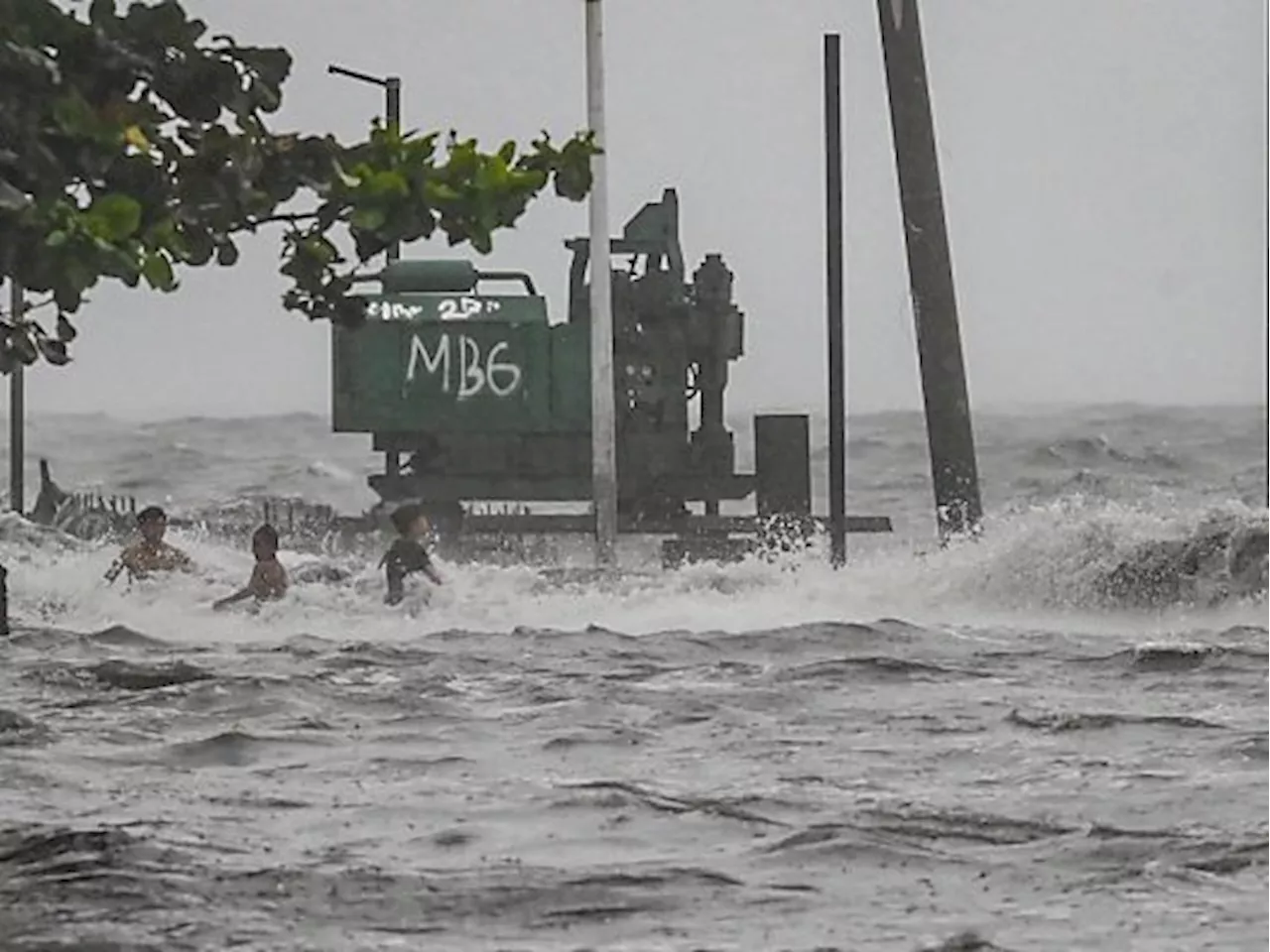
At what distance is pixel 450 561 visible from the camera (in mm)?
25656

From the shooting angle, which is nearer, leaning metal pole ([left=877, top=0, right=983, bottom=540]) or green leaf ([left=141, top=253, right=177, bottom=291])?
green leaf ([left=141, top=253, right=177, bottom=291])

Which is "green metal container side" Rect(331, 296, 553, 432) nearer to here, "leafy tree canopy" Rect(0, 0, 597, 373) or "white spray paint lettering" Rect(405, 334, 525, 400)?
"white spray paint lettering" Rect(405, 334, 525, 400)

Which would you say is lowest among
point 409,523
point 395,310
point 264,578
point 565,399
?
point 264,578

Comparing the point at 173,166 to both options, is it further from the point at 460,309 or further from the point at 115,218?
the point at 460,309

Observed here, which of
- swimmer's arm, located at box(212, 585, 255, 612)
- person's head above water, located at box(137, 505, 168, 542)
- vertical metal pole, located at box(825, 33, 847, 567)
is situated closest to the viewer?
swimmer's arm, located at box(212, 585, 255, 612)

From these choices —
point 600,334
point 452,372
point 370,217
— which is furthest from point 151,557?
point 370,217

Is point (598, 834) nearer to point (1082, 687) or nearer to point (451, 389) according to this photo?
point (1082, 687)

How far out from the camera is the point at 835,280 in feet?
→ 74.7

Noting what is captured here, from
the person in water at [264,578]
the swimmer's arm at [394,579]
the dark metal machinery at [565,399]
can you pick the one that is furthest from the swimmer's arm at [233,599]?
the dark metal machinery at [565,399]

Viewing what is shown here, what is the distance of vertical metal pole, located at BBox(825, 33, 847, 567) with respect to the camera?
22172 mm

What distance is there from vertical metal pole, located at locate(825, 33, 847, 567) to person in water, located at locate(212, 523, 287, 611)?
445 cm

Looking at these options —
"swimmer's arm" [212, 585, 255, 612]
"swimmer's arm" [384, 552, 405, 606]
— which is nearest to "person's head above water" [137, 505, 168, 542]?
"swimmer's arm" [212, 585, 255, 612]

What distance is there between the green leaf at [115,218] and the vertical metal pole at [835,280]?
1543 centimetres

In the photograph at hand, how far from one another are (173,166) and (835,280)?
1541cm
